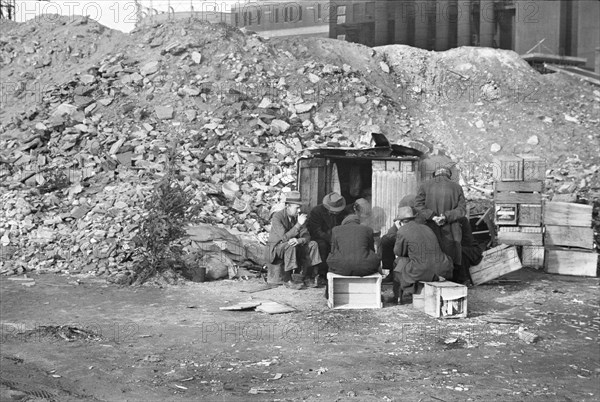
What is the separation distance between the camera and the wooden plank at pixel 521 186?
11.7 m

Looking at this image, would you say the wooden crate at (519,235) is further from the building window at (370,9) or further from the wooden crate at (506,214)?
the building window at (370,9)

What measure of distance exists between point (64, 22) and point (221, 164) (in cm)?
1098

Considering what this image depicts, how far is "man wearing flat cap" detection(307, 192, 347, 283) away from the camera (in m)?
10.8

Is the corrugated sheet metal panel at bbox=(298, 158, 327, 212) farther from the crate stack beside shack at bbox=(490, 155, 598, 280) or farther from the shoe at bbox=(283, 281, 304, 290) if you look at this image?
the crate stack beside shack at bbox=(490, 155, 598, 280)

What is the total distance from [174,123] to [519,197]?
900 cm

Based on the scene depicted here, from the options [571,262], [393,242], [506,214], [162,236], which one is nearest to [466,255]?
[393,242]

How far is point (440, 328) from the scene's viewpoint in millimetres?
8336

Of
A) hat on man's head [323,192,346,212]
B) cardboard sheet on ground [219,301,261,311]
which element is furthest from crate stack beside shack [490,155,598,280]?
cardboard sheet on ground [219,301,261,311]

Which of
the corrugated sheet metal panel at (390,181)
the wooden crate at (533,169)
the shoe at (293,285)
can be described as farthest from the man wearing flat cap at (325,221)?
the wooden crate at (533,169)

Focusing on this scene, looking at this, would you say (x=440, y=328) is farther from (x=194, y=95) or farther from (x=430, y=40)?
(x=430, y=40)

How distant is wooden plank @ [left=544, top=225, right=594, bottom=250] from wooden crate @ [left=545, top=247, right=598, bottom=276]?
15cm

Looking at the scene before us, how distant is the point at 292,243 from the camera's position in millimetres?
10398

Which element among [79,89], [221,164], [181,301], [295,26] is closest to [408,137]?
[221,164]

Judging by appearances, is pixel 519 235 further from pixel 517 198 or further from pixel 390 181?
pixel 390 181
